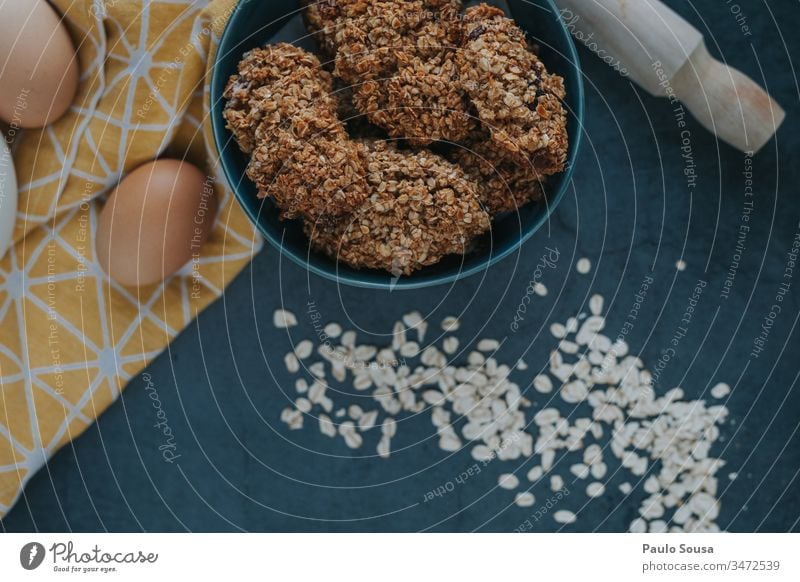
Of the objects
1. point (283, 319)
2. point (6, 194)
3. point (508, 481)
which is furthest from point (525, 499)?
point (6, 194)

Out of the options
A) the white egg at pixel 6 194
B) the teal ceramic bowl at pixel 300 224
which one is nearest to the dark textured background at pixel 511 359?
the teal ceramic bowl at pixel 300 224

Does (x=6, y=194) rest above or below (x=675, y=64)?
below

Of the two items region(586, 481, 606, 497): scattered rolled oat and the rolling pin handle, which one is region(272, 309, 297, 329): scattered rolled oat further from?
the rolling pin handle

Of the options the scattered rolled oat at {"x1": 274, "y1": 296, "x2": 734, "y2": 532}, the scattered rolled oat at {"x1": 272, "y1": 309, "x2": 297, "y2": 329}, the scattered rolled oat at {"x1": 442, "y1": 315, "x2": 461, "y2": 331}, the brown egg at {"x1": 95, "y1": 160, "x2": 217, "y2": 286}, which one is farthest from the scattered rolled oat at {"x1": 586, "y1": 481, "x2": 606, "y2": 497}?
the brown egg at {"x1": 95, "y1": 160, "x2": 217, "y2": 286}

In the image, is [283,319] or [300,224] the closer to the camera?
[300,224]
